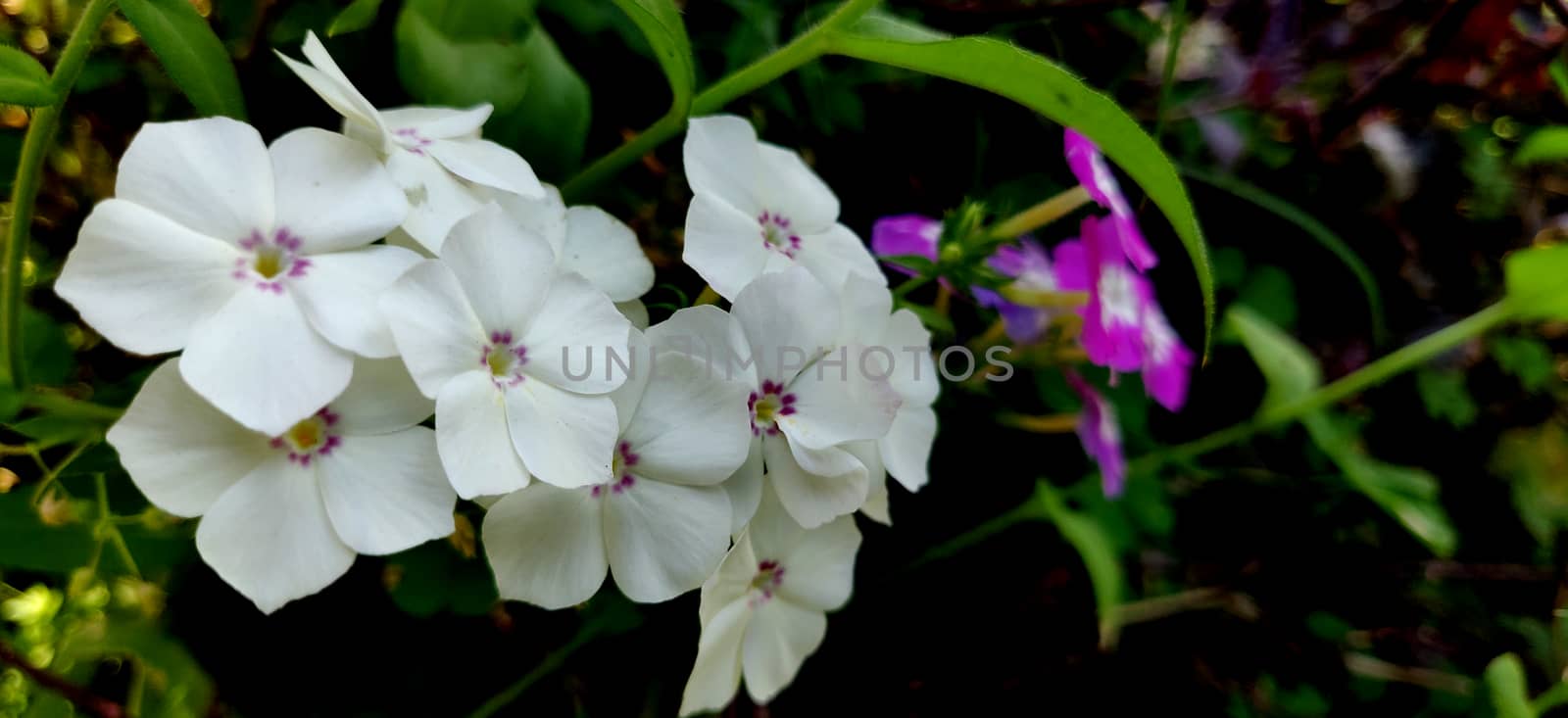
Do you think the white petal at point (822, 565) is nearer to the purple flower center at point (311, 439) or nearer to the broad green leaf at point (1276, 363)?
the purple flower center at point (311, 439)

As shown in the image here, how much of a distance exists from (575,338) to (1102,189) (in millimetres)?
311

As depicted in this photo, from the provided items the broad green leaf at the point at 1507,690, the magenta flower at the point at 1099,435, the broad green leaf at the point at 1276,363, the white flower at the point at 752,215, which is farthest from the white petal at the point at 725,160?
the broad green leaf at the point at 1507,690

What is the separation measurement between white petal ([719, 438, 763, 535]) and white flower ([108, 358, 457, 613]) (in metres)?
0.12

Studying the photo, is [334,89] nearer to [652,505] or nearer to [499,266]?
[499,266]

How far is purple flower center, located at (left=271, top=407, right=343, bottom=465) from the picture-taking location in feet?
1.22

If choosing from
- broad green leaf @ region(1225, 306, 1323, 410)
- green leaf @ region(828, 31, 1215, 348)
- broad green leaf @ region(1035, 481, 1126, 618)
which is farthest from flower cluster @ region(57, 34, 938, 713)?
broad green leaf @ region(1225, 306, 1323, 410)

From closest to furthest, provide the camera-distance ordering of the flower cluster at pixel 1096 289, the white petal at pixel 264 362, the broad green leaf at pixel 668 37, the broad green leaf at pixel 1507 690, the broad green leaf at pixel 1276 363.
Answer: the white petal at pixel 264 362, the broad green leaf at pixel 668 37, the flower cluster at pixel 1096 289, the broad green leaf at pixel 1507 690, the broad green leaf at pixel 1276 363

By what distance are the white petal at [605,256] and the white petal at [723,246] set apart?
3 cm

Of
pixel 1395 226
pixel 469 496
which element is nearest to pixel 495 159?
pixel 469 496

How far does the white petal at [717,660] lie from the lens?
450 mm

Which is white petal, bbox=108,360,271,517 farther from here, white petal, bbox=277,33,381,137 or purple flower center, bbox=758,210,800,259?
purple flower center, bbox=758,210,800,259

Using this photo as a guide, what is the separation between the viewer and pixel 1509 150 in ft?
3.60

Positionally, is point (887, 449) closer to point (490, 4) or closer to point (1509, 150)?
point (490, 4)

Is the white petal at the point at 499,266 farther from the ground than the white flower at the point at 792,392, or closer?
farther from the ground
